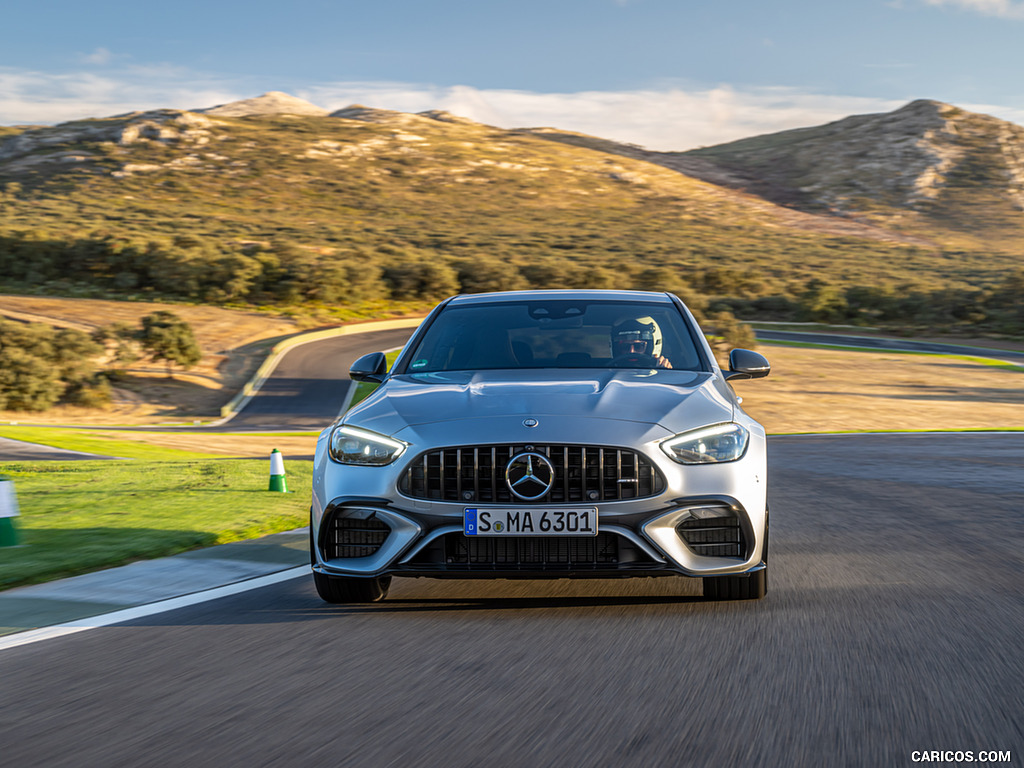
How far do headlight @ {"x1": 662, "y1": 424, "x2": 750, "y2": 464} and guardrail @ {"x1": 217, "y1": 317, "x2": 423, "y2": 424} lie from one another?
30.4m

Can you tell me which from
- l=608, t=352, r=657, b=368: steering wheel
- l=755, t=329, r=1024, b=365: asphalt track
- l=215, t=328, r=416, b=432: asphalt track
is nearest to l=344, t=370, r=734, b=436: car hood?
l=608, t=352, r=657, b=368: steering wheel

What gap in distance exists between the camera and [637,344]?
21.5ft

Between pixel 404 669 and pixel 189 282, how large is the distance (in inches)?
2459

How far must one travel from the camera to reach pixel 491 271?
72312mm

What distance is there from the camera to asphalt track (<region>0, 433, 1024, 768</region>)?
3.39 m

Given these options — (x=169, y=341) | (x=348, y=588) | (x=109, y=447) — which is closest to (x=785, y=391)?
(x=169, y=341)

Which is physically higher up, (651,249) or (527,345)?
(527,345)

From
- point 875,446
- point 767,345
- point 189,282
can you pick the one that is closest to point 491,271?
point 189,282

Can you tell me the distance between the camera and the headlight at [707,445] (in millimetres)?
5086

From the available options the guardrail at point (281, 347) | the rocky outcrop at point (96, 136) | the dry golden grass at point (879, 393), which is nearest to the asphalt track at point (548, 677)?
the dry golden grass at point (879, 393)

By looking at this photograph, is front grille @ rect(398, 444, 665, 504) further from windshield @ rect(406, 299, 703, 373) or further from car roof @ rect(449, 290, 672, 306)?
car roof @ rect(449, 290, 672, 306)

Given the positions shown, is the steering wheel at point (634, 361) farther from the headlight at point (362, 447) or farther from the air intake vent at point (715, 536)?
the headlight at point (362, 447)

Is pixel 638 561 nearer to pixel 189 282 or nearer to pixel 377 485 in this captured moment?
pixel 377 485

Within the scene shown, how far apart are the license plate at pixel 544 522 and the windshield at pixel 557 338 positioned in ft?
5.16
